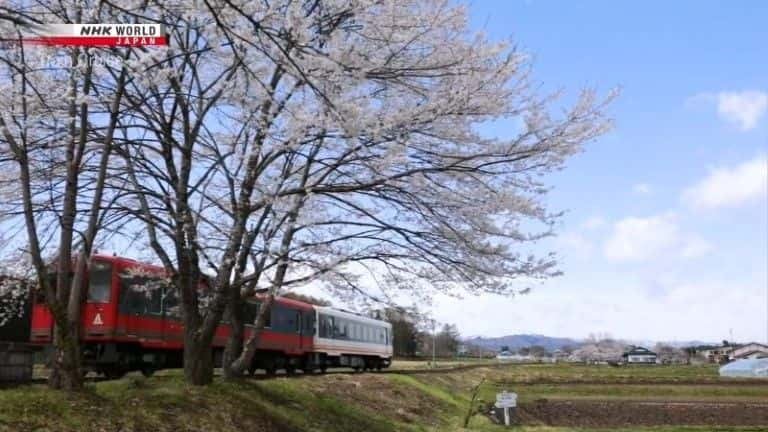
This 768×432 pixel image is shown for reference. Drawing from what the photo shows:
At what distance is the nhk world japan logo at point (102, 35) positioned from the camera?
779cm

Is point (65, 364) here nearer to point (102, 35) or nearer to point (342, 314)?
point (102, 35)

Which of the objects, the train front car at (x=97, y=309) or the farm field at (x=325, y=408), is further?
the train front car at (x=97, y=309)

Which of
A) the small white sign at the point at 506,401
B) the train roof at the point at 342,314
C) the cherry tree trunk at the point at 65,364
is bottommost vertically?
the small white sign at the point at 506,401

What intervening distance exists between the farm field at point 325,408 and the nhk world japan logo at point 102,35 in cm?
392

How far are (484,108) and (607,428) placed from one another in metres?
11.6

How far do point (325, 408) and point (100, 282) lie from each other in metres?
6.52

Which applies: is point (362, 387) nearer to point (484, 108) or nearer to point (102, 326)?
point (102, 326)

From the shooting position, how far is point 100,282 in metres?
17.1

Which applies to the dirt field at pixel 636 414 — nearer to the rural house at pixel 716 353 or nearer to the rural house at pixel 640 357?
the rural house at pixel 640 357

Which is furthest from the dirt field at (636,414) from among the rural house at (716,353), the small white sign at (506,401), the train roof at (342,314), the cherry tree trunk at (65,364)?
the rural house at (716,353)

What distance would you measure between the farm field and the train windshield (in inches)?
88.1

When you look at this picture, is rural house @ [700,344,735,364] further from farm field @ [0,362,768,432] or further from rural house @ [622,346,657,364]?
farm field @ [0,362,768,432]

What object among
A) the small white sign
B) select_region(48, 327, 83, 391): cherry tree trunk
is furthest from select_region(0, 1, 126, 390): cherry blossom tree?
the small white sign

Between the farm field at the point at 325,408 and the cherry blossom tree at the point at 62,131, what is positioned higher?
the cherry blossom tree at the point at 62,131
